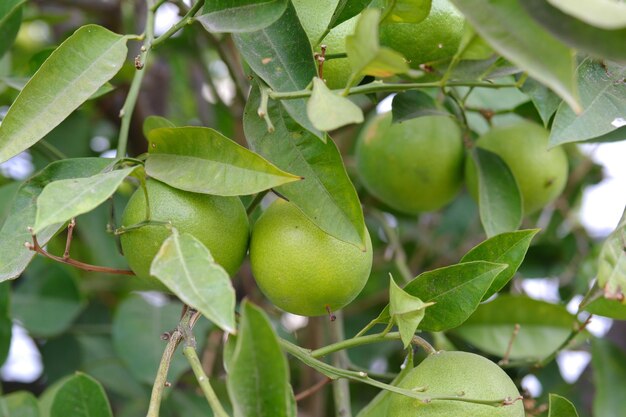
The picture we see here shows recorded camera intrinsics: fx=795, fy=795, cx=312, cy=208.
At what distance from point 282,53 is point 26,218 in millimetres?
313

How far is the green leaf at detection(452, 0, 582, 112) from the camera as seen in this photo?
571 millimetres

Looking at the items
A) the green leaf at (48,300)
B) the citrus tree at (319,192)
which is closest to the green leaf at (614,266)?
the citrus tree at (319,192)

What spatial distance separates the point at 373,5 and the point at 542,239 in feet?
3.29

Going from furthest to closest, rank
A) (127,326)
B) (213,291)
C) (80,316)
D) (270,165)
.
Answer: (80,316) → (127,326) → (270,165) → (213,291)

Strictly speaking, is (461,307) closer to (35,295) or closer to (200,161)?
(200,161)

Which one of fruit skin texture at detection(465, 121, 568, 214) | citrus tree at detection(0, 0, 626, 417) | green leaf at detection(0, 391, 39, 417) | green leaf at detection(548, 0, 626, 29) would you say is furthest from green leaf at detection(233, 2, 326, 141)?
green leaf at detection(0, 391, 39, 417)

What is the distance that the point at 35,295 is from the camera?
59.4 inches

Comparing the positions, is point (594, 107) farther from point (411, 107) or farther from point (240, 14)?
point (240, 14)

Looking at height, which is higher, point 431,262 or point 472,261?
point 472,261

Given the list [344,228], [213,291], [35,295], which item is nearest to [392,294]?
[344,228]

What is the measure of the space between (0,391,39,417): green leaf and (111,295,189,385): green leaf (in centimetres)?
21

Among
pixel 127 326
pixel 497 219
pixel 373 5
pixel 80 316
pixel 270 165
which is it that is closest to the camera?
pixel 270 165

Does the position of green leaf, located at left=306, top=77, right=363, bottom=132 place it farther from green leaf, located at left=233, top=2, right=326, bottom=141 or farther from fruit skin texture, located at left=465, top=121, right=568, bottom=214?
fruit skin texture, located at left=465, top=121, right=568, bottom=214

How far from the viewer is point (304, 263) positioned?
823 millimetres
